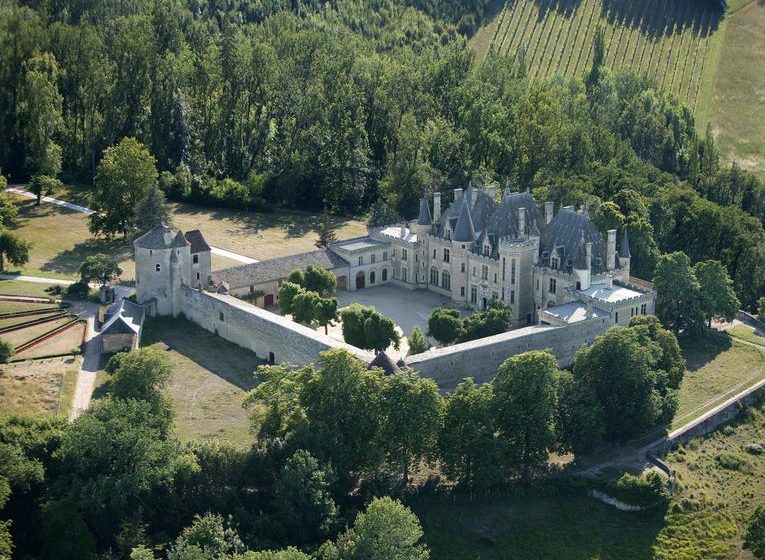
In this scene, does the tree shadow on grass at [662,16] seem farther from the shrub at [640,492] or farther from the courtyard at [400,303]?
the shrub at [640,492]

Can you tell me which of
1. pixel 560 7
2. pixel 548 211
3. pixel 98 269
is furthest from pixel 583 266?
pixel 560 7

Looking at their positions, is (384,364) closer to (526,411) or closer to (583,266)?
(526,411)

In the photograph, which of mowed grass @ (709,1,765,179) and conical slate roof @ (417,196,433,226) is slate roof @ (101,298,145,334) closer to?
conical slate roof @ (417,196,433,226)

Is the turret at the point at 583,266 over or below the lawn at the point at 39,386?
over

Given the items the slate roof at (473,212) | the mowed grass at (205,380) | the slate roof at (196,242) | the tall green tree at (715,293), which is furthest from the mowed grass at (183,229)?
the tall green tree at (715,293)

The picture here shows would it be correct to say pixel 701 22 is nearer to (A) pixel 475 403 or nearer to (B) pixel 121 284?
(B) pixel 121 284

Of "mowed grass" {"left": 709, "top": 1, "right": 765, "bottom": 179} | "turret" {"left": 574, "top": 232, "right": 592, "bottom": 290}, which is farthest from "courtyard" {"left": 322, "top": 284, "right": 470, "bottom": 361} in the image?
"mowed grass" {"left": 709, "top": 1, "right": 765, "bottom": 179}
